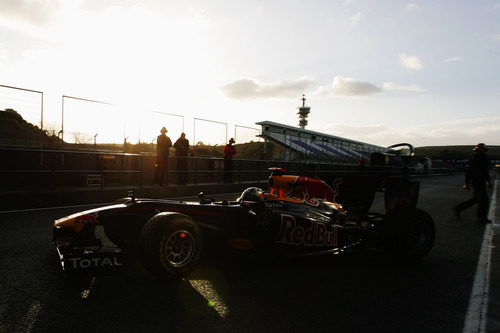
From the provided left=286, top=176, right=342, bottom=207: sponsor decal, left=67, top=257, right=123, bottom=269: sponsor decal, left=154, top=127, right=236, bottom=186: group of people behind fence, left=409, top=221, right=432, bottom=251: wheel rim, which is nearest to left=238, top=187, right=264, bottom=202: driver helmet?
left=286, top=176, right=342, bottom=207: sponsor decal

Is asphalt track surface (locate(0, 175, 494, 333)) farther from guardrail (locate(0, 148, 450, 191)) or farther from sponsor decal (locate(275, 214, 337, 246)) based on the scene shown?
guardrail (locate(0, 148, 450, 191))

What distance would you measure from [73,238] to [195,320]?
1.65 m

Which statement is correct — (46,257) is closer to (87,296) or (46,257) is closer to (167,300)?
(87,296)

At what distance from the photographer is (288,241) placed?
4195 mm

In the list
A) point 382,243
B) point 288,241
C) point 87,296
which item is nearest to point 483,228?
point 382,243

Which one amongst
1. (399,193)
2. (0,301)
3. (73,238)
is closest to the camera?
(0,301)

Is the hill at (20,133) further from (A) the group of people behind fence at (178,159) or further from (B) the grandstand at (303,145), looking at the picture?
(B) the grandstand at (303,145)

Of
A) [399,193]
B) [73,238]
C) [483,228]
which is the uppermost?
[399,193]

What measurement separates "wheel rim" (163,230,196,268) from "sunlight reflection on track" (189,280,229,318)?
251 millimetres

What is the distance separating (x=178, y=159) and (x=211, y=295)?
34.9ft

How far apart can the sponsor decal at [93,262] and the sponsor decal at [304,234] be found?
5.83 ft

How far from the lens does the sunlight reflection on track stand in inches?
115

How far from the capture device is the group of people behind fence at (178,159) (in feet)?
40.5

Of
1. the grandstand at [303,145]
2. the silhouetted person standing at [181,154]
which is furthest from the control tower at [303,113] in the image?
the silhouetted person standing at [181,154]
